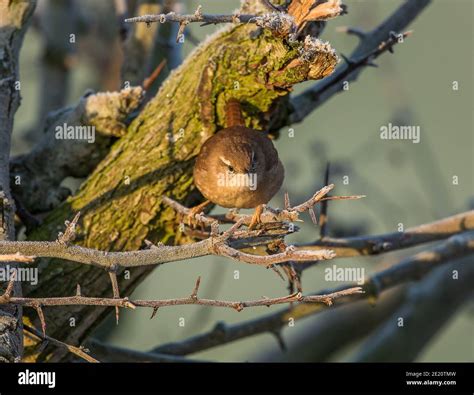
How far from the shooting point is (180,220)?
137 inches

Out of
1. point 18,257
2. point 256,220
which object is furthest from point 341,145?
point 18,257

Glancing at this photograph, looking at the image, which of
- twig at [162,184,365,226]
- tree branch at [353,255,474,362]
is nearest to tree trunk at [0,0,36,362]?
twig at [162,184,365,226]

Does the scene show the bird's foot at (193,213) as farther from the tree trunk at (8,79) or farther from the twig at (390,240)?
the tree trunk at (8,79)

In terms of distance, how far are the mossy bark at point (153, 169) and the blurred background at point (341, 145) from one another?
49 cm

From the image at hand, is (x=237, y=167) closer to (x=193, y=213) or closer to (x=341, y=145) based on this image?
(x=193, y=213)

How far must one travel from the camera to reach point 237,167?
12.0 ft

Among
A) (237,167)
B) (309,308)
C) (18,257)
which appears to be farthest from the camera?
(309,308)

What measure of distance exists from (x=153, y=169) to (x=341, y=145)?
8005 mm

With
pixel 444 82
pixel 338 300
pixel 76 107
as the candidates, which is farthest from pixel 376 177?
pixel 76 107

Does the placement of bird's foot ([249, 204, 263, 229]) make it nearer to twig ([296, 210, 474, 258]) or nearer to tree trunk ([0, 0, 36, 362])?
twig ([296, 210, 474, 258])

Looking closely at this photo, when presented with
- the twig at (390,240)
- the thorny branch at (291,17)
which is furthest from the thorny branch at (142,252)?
the twig at (390,240)

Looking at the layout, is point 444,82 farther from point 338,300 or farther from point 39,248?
point 39,248

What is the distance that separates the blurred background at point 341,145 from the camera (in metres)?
5.88

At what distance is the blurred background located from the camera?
5875 millimetres
